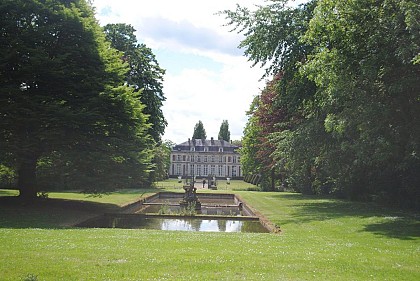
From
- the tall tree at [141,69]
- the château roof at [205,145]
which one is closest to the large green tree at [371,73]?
the tall tree at [141,69]

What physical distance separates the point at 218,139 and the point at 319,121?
83031 millimetres

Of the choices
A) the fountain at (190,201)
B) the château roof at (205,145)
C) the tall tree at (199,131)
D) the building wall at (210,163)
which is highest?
the tall tree at (199,131)

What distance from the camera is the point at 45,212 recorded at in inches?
650

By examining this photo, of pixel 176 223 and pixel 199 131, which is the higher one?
pixel 199 131

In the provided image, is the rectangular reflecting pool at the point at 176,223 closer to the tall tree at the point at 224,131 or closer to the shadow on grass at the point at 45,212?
the shadow on grass at the point at 45,212

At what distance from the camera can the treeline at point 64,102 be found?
16.5m

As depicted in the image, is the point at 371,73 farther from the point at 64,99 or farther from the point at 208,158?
the point at 208,158

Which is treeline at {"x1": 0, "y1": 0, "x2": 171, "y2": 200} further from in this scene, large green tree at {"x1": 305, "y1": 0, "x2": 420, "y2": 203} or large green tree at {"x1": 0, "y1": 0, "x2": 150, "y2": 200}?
large green tree at {"x1": 305, "y1": 0, "x2": 420, "y2": 203}

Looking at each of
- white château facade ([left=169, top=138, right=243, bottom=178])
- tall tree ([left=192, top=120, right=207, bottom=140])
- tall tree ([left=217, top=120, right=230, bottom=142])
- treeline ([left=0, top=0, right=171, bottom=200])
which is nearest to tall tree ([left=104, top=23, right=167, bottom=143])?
treeline ([left=0, top=0, right=171, bottom=200])

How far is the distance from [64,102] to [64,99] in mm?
1689

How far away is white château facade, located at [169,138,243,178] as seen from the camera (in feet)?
330

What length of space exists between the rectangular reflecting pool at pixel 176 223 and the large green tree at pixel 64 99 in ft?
8.70

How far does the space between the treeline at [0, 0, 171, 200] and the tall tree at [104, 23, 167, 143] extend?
35.1ft

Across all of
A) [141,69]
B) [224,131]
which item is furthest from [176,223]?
[224,131]
